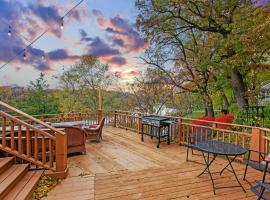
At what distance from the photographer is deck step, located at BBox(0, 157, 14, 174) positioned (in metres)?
4.11

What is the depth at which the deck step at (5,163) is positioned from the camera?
411 centimetres

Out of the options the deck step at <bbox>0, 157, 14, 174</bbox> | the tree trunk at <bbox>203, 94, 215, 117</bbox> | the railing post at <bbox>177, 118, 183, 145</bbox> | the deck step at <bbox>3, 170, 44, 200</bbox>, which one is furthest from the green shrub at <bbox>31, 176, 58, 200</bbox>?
the tree trunk at <bbox>203, 94, 215, 117</bbox>

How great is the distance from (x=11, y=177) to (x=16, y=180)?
0.10 metres

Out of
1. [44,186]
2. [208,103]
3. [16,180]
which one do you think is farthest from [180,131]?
[208,103]

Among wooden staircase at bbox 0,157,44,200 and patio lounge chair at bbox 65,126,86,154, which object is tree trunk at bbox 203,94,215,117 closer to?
patio lounge chair at bbox 65,126,86,154

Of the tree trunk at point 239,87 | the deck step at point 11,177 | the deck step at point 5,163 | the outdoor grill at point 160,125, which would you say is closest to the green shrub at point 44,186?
the deck step at point 11,177

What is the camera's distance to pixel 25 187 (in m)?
3.81

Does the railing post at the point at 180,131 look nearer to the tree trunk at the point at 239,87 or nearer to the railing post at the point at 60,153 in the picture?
the railing post at the point at 60,153

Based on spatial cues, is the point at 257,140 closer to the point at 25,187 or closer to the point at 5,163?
the point at 25,187

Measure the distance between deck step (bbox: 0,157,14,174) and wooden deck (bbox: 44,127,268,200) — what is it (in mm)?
1036

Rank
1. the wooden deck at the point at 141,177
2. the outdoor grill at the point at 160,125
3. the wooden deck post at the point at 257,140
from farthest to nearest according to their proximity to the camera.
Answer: the outdoor grill at the point at 160,125 < the wooden deck post at the point at 257,140 < the wooden deck at the point at 141,177

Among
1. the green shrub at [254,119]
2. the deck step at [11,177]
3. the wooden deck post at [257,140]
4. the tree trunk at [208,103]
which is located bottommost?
the deck step at [11,177]

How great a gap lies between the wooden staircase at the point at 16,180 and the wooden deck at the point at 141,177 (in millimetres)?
411

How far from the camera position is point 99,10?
38.2 feet
